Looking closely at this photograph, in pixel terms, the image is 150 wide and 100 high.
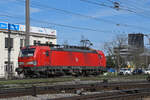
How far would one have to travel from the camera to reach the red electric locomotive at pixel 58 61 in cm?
2798

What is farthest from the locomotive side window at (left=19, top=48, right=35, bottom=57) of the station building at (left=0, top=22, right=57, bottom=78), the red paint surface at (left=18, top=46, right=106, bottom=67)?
the station building at (left=0, top=22, right=57, bottom=78)

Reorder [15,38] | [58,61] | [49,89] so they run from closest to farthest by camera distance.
A: 1. [49,89]
2. [58,61]
3. [15,38]

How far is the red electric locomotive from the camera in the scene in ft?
91.8

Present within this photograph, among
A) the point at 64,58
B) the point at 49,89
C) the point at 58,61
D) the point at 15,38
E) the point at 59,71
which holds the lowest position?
the point at 49,89

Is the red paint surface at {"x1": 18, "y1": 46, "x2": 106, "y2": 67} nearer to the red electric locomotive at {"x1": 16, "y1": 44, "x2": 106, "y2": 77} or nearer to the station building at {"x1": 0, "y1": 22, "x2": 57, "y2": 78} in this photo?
the red electric locomotive at {"x1": 16, "y1": 44, "x2": 106, "y2": 77}

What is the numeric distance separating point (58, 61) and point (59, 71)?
118 cm

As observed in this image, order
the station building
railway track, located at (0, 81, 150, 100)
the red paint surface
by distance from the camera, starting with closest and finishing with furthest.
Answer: railway track, located at (0, 81, 150, 100), the red paint surface, the station building

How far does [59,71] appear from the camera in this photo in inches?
1208

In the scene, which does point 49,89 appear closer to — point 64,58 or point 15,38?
point 64,58

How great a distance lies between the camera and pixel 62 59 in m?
31.2

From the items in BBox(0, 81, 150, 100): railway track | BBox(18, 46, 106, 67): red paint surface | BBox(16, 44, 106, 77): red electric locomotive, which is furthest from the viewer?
BBox(18, 46, 106, 67): red paint surface

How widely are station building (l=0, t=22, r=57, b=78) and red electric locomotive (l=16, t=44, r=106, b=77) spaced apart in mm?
12562

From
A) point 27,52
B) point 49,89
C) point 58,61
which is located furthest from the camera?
point 58,61

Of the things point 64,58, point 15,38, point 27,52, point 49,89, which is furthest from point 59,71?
point 15,38
